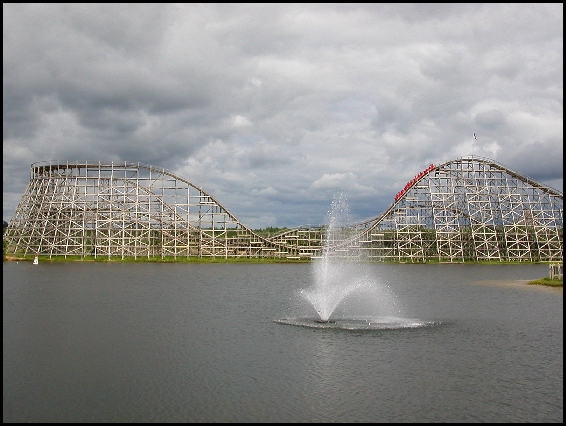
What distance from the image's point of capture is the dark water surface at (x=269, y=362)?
1221 cm

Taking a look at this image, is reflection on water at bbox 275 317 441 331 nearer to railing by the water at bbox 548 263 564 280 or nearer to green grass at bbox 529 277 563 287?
green grass at bbox 529 277 563 287

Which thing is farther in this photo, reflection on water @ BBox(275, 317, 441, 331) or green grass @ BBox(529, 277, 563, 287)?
green grass @ BBox(529, 277, 563, 287)

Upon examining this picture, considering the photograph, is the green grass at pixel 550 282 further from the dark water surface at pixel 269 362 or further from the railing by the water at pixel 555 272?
the dark water surface at pixel 269 362

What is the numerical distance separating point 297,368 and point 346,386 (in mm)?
1974

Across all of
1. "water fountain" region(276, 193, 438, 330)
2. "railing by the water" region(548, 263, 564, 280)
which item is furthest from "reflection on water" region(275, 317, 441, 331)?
"railing by the water" region(548, 263, 564, 280)

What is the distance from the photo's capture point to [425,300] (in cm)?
3002

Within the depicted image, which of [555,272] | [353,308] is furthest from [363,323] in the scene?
[555,272]

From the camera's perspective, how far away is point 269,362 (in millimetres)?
15977

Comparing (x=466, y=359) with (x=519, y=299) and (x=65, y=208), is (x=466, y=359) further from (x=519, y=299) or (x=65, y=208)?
(x=65, y=208)

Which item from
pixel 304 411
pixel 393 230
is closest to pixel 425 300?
pixel 304 411

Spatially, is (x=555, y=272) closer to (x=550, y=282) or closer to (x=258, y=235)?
(x=550, y=282)

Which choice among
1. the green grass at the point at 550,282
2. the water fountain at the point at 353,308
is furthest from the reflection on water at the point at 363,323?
the green grass at the point at 550,282

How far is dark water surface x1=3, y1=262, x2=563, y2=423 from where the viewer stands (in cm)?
1221

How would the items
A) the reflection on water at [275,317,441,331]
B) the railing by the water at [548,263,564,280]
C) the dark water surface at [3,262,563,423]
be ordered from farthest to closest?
the railing by the water at [548,263,564,280]
the reflection on water at [275,317,441,331]
the dark water surface at [3,262,563,423]
